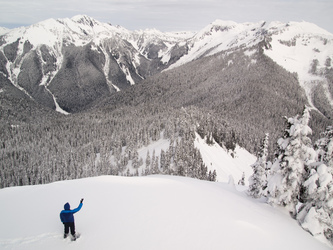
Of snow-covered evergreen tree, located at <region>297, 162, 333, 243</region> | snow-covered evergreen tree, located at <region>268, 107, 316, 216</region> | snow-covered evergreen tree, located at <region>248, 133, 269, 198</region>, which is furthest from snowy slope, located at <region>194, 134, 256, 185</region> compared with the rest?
snow-covered evergreen tree, located at <region>297, 162, 333, 243</region>

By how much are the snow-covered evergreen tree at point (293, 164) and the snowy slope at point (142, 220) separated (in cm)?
159

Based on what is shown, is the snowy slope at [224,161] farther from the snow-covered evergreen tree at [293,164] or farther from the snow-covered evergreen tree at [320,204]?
the snow-covered evergreen tree at [320,204]

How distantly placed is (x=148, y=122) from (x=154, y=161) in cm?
5563

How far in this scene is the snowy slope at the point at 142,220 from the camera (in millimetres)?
12703

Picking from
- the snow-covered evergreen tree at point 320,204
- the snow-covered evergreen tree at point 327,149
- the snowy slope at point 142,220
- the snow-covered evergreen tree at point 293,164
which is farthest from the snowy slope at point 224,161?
the snowy slope at point 142,220

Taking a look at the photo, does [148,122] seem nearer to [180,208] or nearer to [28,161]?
[28,161]

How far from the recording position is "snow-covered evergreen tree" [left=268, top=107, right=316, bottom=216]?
20.6 m

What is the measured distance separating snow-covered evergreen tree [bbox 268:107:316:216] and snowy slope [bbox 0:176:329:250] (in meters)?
1.59

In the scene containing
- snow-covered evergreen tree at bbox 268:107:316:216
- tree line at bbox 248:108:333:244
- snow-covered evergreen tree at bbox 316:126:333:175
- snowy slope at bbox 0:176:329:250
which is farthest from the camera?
snow-covered evergreen tree at bbox 268:107:316:216

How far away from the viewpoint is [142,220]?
14.6 metres

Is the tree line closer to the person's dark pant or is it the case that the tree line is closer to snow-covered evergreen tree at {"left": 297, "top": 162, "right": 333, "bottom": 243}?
snow-covered evergreen tree at {"left": 297, "top": 162, "right": 333, "bottom": 243}

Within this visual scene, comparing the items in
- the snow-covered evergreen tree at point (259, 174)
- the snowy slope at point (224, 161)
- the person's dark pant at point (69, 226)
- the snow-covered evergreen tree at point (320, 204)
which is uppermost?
the person's dark pant at point (69, 226)

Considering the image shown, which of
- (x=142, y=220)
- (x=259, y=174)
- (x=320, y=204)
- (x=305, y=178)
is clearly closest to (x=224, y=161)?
(x=259, y=174)

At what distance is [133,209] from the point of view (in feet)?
52.4
